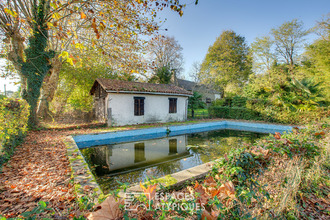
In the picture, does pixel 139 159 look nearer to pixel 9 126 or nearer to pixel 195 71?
pixel 9 126

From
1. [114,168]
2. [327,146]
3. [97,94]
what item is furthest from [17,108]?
[327,146]

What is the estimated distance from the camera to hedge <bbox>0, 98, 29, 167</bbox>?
12.3 ft

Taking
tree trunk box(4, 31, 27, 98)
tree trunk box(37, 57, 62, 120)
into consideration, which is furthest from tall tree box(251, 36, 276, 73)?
tree trunk box(4, 31, 27, 98)

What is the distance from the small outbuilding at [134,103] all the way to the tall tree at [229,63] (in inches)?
445

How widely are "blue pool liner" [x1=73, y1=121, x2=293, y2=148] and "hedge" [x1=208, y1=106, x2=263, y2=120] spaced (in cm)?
223

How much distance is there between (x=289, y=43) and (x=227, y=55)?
8034mm

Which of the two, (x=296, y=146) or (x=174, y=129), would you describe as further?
(x=174, y=129)

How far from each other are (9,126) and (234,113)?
17.1 meters

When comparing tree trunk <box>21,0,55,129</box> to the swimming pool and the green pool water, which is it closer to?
the swimming pool

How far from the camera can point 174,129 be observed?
11070 millimetres

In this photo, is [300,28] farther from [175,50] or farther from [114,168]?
[114,168]

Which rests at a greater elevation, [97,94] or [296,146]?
[97,94]

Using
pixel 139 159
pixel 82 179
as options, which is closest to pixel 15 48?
pixel 139 159

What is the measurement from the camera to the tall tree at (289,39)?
62.1 ft
